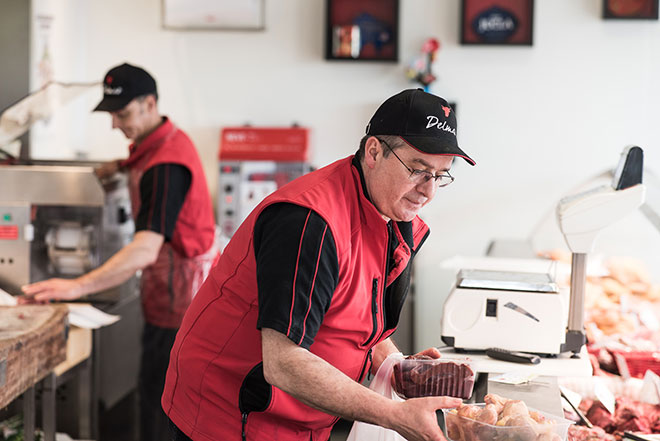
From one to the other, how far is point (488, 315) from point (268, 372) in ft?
3.23

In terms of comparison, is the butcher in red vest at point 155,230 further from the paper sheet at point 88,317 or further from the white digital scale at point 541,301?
the white digital scale at point 541,301

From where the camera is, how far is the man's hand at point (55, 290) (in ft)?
9.92

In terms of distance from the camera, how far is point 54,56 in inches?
185

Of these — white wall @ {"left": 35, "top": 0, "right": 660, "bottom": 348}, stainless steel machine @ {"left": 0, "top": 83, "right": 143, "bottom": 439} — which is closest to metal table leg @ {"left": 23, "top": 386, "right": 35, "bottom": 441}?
stainless steel machine @ {"left": 0, "top": 83, "right": 143, "bottom": 439}

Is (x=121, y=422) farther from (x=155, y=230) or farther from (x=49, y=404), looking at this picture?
(x=155, y=230)

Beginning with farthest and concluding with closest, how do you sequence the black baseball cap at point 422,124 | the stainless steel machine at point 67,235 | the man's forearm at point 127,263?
the stainless steel machine at point 67,235, the man's forearm at point 127,263, the black baseball cap at point 422,124

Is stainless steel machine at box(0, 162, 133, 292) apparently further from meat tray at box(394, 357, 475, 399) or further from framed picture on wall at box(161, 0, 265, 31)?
meat tray at box(394, 357, 475, 399)

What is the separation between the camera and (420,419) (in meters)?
1.46

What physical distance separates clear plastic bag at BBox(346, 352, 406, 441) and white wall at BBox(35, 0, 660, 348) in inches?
119

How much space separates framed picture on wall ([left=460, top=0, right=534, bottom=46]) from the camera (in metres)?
4.86

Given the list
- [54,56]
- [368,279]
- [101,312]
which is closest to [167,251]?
[101,312]

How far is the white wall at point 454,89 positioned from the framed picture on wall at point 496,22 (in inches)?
3.4

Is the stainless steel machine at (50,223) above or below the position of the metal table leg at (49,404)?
above

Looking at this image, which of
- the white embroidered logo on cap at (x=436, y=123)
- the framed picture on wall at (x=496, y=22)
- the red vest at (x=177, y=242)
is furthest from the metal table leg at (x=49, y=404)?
the framed picture on wall at (x=496, y=22)
